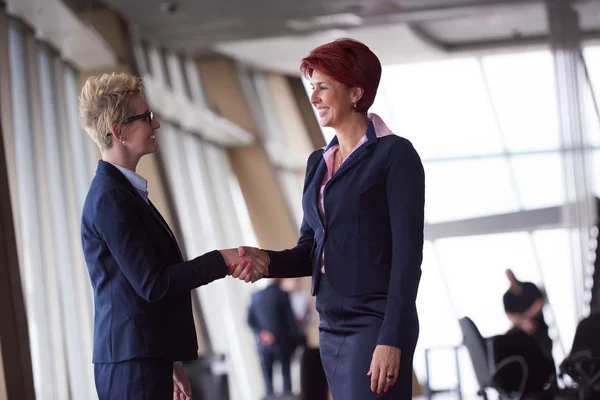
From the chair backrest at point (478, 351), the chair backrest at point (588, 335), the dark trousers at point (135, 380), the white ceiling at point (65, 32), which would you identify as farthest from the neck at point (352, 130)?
the chair backrest at point (588, 335)

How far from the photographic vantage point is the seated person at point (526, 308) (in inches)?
261

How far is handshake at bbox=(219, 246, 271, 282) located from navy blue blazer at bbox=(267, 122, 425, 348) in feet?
0.92

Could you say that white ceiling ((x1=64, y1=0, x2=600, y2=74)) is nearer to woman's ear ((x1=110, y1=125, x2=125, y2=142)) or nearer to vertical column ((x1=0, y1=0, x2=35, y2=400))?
vertical column ((x1=0, y1=0, x2=35, y2=400))

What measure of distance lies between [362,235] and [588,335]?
5.26 meters

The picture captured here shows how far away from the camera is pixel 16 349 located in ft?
13.0

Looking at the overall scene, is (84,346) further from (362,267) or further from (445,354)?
(362,267)

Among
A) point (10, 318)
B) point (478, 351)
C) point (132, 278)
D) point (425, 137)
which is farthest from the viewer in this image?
point (425, 137)

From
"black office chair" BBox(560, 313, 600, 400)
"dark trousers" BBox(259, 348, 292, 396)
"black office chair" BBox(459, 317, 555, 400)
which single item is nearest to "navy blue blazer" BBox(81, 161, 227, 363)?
"black office chair" BBox(459, 317, 555, 400)

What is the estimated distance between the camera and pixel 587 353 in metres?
6.18

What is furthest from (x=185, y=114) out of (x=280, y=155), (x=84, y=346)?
(x=84, y=346)

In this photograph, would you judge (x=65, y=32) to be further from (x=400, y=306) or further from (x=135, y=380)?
(x=400, y=306)

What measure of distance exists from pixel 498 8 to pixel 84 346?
435 centimetres

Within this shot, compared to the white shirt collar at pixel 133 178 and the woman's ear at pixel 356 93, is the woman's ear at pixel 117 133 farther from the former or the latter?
the woman's ear at pixel 356 93

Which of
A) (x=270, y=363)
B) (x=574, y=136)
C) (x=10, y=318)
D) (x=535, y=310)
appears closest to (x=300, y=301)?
(x=270, y=363)
